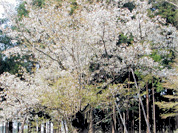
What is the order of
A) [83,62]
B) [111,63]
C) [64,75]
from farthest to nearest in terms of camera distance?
[111,63], [83,62], [64,75]

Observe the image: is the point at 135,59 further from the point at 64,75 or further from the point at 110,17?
the point at 64,75

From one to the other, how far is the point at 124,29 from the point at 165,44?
1.91 meters

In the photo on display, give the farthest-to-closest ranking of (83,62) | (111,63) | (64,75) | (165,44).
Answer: (165,44), (111,63), (83,62), (64,75)

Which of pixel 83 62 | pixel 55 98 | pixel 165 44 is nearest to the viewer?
pixel 55 98

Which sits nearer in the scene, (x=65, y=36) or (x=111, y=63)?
(x=65, y=36)

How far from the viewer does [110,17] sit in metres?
8.39

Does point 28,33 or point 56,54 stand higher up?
point 28,33

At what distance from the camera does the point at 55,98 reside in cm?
723

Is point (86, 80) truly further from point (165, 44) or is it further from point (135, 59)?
point (165, 44)

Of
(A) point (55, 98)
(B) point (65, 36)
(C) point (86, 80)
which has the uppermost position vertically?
(B) point (65, 36)

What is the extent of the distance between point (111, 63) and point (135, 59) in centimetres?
100

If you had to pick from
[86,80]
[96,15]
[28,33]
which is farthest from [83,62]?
[28,33]

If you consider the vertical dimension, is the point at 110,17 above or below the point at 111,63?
above

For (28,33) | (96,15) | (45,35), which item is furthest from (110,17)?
(28,33)
